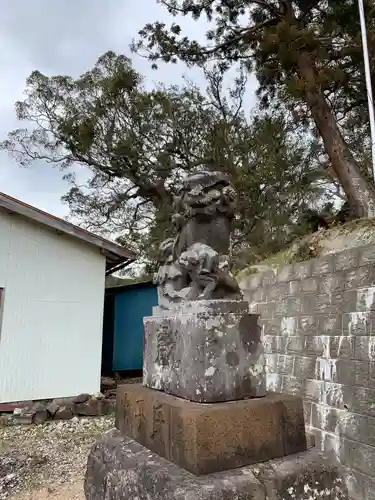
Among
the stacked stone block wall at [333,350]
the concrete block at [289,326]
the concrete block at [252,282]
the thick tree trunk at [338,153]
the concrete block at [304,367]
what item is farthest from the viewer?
the thick tree trunk at [338,153]

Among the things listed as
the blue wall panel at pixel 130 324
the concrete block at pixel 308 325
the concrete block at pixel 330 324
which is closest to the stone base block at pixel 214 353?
the concrete block at pixel 330 324

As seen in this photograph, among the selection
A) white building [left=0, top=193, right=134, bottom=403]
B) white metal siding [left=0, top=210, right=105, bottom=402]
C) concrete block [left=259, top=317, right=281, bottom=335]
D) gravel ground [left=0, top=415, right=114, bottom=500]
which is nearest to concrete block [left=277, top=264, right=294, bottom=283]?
concrete block [left=259, top=317, right=281, bottom=335]

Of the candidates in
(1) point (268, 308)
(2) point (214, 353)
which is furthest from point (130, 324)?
(2) point (214, 353)

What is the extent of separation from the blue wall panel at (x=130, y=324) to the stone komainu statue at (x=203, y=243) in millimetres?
7436

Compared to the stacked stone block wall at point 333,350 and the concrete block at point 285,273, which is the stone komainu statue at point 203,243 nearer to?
the stacked stone block wall at point 333,350

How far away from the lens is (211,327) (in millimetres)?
1664

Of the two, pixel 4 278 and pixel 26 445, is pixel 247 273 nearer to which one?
pixel 26 445

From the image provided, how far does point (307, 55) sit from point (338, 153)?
5.58ft

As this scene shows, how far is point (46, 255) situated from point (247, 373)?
20.0 feet

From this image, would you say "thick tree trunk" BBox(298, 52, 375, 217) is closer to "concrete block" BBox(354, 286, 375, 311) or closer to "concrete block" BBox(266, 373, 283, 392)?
"concrete block" BBox(266, 373, 283, 392)

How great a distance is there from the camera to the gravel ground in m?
3.73

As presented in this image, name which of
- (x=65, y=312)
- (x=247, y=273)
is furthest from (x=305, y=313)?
(x=65, y=312)

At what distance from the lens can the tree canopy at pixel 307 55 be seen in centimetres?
625

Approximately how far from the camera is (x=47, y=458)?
4590mm
